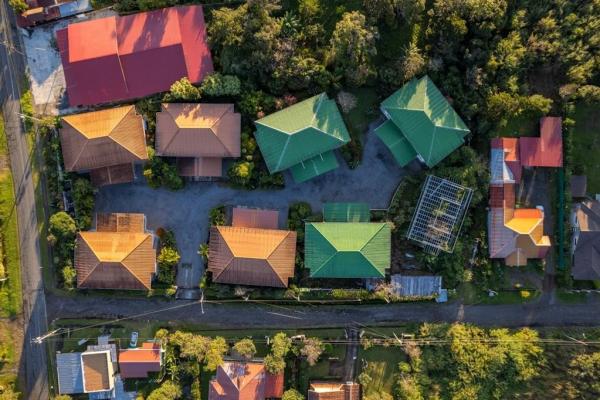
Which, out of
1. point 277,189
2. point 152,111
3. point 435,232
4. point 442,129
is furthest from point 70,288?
point 442,129

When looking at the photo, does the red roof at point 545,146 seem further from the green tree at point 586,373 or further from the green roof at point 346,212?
the green tree at point 586,373

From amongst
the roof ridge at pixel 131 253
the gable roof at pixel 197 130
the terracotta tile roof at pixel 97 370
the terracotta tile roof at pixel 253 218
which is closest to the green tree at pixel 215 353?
the roof ridge at pixel 131 253

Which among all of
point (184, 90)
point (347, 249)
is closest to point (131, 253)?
point (184, 90)

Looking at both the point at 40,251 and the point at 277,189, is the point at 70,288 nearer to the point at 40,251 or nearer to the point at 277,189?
the point at 40,251

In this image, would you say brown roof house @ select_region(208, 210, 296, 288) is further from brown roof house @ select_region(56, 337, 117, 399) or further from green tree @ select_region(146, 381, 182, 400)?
brown roof house @ select_region(56, 337, 117, 399)

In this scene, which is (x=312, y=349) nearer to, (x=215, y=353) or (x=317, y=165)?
(x=215, y=353)

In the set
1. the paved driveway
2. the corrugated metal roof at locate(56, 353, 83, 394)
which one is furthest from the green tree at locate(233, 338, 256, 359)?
the corrugated metal roof at locate(56, 353, 83, 394)

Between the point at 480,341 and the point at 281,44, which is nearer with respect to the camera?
the point at 281,44
